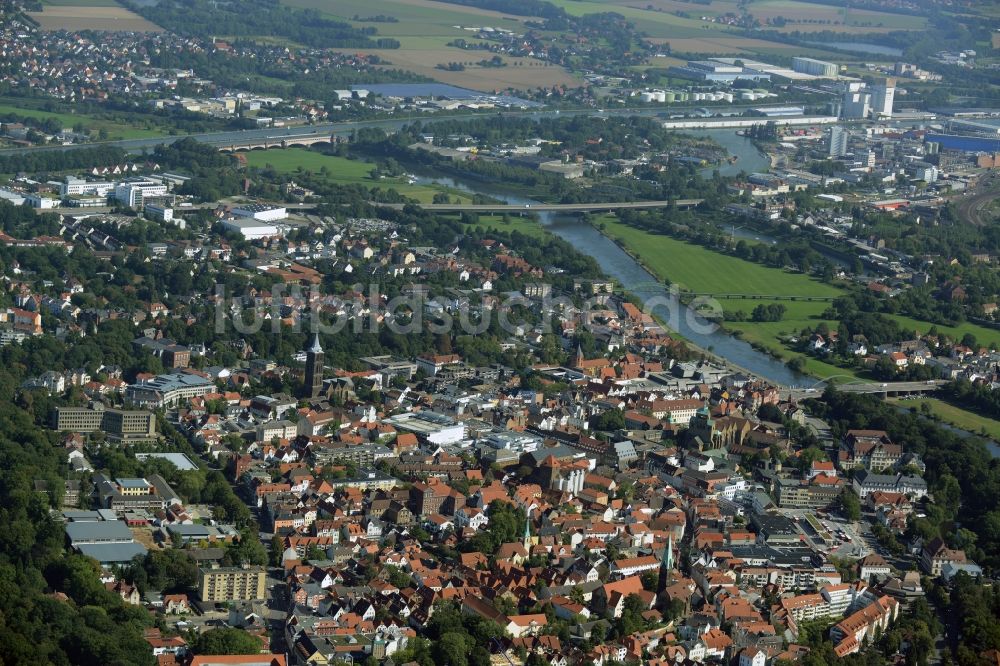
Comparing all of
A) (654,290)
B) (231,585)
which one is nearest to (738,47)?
(654,290)

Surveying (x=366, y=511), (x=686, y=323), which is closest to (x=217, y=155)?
(x=686, y=323)

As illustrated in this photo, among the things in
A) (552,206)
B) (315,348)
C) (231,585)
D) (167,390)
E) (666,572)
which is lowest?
(552,206)

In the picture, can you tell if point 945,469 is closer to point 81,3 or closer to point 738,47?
point 81,3

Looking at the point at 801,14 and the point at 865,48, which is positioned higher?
the point at 801,14

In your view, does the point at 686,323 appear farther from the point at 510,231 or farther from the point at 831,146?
the point at 831,146

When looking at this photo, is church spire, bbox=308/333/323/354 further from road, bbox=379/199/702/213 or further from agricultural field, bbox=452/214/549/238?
road, bbox=379/199/702/213

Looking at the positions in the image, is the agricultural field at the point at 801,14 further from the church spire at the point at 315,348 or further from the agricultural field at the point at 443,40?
the church spire at the point at 315,348

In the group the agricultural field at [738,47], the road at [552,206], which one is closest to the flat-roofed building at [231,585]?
the road at [552,206]
